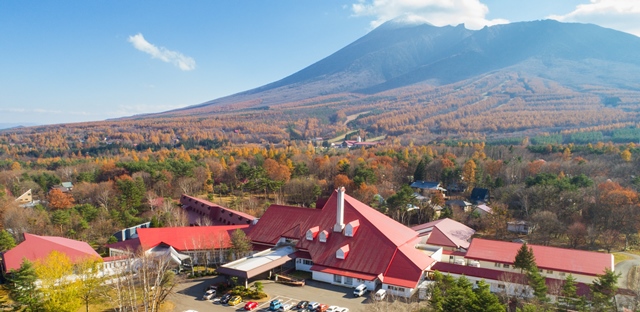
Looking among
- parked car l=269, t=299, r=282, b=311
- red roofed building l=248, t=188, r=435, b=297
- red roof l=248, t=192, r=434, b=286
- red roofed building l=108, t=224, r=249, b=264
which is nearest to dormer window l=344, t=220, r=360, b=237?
red roofed building l=248, t=188, r=435, b=297

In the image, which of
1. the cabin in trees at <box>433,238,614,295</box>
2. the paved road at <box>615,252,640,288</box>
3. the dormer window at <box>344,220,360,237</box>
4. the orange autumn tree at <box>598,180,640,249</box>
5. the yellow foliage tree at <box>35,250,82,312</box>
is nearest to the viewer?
the yellow foliage tree at <box>35,250,82,312</box>

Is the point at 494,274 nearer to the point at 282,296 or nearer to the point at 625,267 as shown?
the point at 625,267

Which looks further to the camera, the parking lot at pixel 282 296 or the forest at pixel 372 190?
the forest at pixel 372 190

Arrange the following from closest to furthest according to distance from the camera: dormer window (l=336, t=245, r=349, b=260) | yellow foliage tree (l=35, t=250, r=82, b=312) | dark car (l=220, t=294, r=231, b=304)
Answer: yellow foliage tree (l=35, t=250, r=82, b=312), dark car (l=220, t=294, r=231, b=304), dormer window (l=336, t=245, r=349, b=260)

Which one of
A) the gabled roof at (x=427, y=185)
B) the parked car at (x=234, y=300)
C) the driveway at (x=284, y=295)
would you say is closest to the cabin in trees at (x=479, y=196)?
the gabled roof at (x=427, y=185)

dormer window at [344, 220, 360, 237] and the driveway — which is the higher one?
dormer window at [344, 220, 360, 237]

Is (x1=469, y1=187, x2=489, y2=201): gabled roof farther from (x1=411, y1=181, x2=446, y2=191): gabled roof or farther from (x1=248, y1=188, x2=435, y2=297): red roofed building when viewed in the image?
(x1=248, y1=188, x2=435, y2=297): red roofed building

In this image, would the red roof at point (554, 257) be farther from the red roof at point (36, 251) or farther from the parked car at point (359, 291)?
the red roof at point (36, 251)

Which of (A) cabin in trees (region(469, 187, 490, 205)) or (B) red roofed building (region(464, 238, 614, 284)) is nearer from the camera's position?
(B) red roofed building (region(464, 238, 614, 284))
